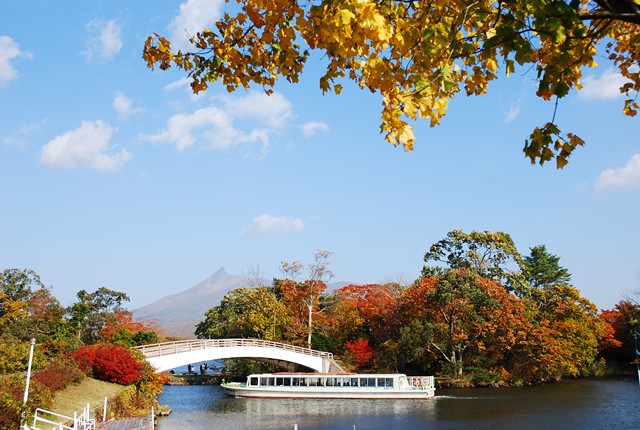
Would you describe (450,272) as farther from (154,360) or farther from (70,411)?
(70,411)

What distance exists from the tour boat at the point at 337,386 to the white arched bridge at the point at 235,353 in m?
1.76

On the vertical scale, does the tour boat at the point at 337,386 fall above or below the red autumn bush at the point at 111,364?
below

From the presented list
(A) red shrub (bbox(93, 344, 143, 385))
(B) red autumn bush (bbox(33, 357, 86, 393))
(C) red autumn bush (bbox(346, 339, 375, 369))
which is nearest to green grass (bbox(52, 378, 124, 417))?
Answer: (B) red autumn bush (bbox(33, 357, 86, 393))

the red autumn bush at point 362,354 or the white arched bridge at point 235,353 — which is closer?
the white arched bridge at point 235,353

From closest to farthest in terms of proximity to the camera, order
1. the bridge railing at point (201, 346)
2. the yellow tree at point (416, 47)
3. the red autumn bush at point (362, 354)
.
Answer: the yellow tree at point (416, 47) → the bridge railing at point (201, 346) → the red autumn bush at point (362, 354)

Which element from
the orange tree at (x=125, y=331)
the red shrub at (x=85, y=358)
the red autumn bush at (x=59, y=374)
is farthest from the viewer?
the orange tree at (x=125, y=331)

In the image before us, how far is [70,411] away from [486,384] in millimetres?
25550

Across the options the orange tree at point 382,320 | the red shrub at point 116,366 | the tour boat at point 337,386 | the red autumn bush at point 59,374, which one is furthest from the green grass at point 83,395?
the orange tree at point 382,320

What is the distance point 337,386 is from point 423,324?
7.35 meters

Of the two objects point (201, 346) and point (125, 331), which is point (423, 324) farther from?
point (125, 331)

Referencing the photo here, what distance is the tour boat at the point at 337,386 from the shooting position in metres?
31.4

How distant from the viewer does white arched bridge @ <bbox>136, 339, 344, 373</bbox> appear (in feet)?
91.1

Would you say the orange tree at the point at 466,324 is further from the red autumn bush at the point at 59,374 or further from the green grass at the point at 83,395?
the red autumn bush at the point at 59,374

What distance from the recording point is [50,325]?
1308 inches
